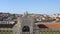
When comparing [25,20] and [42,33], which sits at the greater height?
[25,20]

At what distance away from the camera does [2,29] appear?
1431 inches

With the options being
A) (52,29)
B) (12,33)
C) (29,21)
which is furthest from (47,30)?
(12,33)

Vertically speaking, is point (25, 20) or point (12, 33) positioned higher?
point (25, 20)

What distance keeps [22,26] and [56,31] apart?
21.1ft

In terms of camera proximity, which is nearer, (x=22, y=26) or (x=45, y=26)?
(x=22, y=26)

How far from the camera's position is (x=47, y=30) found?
119 feet

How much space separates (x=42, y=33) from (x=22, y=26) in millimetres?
4002

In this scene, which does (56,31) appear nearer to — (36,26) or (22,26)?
(36,26)

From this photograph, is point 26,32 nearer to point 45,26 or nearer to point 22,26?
point 22,26

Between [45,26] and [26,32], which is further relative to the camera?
[45,26]

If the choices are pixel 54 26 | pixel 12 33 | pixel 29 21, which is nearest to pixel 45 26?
pixel 54 26

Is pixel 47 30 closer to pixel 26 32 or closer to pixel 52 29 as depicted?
pixel 52 29

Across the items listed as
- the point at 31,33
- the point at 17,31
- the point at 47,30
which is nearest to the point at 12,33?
the point at 17,31

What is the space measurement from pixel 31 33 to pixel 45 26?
365cm
